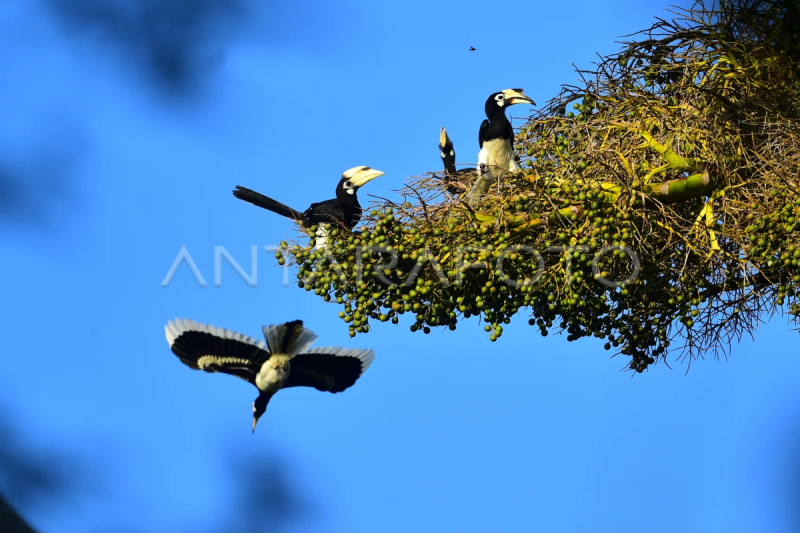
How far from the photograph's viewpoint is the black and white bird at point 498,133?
33.8 ft

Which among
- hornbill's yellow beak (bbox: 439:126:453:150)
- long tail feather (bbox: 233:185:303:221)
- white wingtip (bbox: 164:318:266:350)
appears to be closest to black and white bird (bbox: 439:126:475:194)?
hornbill's yellow beak (bbox: 439:126:453:150)

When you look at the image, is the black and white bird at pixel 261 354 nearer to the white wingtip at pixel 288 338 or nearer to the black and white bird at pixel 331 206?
the white wingtip at pixel 288 338

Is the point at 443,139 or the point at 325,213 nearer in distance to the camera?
the point at 325,213

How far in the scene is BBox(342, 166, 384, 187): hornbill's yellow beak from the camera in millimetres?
9922

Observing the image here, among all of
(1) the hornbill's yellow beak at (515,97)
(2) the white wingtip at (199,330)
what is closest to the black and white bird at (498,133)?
(1) the hornbill's yellow beak at (515,97)

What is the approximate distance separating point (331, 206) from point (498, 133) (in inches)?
78.8

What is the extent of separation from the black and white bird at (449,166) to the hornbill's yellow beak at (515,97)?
2.42 ft

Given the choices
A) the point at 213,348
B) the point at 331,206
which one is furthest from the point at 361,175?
the point at 213,348

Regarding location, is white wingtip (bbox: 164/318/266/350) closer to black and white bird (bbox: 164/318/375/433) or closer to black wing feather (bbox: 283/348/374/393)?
black and white bird (bbox: 164/318/375/433)

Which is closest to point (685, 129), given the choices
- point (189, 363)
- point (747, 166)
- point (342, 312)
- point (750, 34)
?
point (747, 166)

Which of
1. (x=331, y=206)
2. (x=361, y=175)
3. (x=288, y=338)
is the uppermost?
(x=361, y=175)

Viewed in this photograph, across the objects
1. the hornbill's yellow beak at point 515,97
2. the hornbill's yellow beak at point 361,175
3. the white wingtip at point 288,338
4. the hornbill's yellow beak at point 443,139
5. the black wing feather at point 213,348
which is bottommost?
the black wing feather at point 213,348

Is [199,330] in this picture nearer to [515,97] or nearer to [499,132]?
[499,132]

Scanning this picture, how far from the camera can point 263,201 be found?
9828mm
